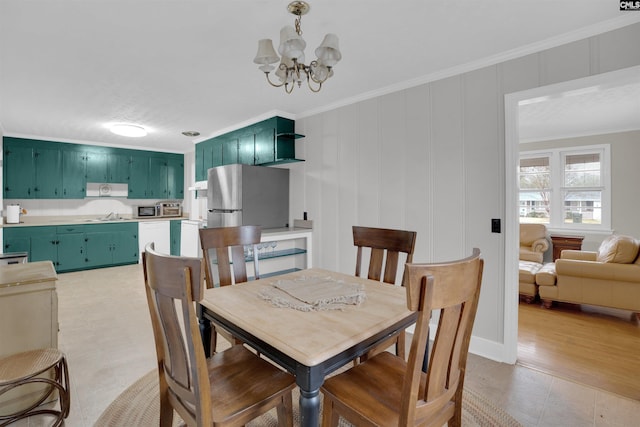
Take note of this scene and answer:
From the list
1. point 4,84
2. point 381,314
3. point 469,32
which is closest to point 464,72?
point 469,32

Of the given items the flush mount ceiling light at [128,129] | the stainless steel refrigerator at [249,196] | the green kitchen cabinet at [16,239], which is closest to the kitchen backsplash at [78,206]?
the green kitchen cabinet at [16,239]

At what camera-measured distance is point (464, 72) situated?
2.51 meters

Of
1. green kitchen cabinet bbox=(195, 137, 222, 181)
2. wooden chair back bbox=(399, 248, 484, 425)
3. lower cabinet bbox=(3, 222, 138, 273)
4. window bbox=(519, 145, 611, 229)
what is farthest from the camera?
window bbox=(519, 145, 611, 229)

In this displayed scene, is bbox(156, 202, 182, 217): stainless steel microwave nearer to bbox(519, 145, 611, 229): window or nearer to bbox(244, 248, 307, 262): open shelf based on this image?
bbox(244, 248, 307, 262): open shelf

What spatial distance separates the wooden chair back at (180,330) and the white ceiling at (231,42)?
1561mm

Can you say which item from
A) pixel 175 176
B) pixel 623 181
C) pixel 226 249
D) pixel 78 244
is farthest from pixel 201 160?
pixel 623 181

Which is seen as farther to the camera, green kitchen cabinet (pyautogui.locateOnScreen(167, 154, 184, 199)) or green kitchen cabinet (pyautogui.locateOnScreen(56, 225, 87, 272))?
green kitchen cabinet (pyautogui.locateOnScreen(167, 154, 184, 199))

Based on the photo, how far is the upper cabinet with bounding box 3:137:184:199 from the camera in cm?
493

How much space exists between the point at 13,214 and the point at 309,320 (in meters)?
5.97

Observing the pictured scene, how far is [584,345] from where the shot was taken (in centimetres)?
255

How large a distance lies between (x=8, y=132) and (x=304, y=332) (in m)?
6.27

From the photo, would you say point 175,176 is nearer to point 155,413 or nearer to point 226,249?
point 226,249

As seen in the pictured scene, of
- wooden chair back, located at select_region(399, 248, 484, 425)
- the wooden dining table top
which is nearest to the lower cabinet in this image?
the wooden dining table top

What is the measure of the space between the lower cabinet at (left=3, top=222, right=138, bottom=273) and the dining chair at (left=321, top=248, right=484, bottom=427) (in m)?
5.58
